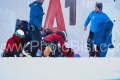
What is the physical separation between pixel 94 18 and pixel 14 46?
3.53ft

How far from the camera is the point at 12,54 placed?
2.58 metres

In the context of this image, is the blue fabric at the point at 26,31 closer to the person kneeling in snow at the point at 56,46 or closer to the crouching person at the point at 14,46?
the crouching person at the point at 14,46

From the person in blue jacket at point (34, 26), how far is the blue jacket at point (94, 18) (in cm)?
60

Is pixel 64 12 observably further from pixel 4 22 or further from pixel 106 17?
pixel 4 22

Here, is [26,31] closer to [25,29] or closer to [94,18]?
[25,29]

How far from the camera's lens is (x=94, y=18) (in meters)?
2.62

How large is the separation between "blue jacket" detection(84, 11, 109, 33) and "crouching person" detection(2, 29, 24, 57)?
87cm

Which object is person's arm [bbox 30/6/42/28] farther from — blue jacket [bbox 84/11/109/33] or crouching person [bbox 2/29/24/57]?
blue jacket [bbox 84/11/109/33]

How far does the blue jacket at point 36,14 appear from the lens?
2580mm

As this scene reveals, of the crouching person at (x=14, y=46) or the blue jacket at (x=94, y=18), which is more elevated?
the blue jacket at (x=94, y=18)
